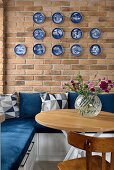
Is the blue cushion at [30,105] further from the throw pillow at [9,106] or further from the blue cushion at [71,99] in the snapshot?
the blue cushion at [71,99]

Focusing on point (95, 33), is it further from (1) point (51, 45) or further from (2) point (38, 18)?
(2) point (38, 18)

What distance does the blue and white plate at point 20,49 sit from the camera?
339cm

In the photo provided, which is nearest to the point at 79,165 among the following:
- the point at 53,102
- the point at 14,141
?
the point at 14,141

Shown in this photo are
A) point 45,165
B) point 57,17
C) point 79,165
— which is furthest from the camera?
point 57,17

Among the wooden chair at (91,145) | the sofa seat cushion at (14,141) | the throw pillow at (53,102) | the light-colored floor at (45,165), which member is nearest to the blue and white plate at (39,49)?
the throw pillow at (53,102)

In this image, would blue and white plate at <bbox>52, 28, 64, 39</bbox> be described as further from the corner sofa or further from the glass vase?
the glass vase

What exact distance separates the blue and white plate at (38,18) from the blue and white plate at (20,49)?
51cm

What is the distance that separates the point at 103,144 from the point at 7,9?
121 inches

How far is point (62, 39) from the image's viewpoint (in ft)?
11.1

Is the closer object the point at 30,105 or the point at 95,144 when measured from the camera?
the point at 95,144

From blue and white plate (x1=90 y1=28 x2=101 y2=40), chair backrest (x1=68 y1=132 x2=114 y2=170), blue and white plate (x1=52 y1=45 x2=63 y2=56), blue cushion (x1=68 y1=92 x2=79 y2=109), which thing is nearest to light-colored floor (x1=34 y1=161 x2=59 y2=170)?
blue cushion (x1=68 y1=92 x2=79 y2=109)

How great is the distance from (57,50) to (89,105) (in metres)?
1.77

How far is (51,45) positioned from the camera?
3.40 meters

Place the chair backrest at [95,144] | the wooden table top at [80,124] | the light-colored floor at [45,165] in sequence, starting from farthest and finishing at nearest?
the light-colored floor at [45,165] < the wooden table top at [80,124] < the chair backrest at [95,144]
